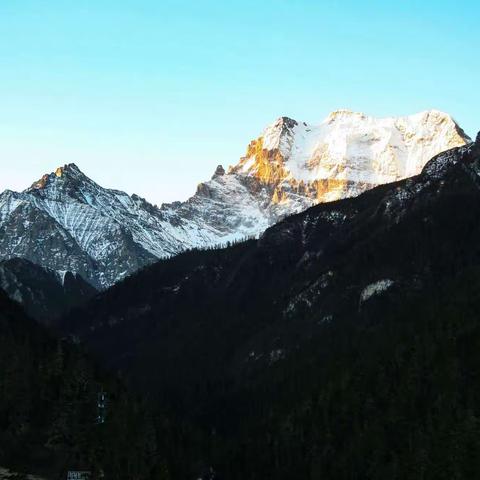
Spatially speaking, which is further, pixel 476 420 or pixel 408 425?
pixel 408 425

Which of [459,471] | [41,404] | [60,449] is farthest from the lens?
[41,404]

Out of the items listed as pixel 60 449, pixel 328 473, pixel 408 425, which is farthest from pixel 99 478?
pixel 408 425

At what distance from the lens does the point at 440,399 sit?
199625mm

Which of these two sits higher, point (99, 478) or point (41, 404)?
point (41, 404)

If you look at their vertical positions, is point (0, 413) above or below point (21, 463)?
above

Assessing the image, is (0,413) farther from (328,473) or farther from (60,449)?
(328,473)

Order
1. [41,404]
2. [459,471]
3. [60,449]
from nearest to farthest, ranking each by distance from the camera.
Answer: [459,471], [60,449], [41,404]

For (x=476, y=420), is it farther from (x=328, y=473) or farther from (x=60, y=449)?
(x=60, y=449)

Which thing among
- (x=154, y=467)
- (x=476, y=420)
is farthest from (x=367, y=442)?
(x=154, y=467)

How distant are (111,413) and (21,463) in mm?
26620

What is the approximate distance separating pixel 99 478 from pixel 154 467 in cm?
1482

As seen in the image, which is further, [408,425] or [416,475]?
Answer: [408,425]

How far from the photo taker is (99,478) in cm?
16850

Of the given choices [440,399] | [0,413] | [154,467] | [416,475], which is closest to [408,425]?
[440,399]
